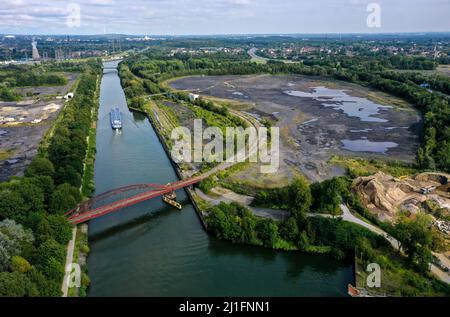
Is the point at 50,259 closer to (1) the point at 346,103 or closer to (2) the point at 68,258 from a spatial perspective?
(2) the point at 68,258

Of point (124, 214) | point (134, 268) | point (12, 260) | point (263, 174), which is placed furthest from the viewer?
point (263, 174)

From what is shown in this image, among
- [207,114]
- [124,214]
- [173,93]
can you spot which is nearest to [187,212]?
[124,214]

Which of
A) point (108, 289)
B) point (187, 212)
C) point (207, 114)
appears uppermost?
point (207, 114)

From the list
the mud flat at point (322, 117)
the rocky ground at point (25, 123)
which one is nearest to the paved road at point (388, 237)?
the mud flat at point (322, 117)

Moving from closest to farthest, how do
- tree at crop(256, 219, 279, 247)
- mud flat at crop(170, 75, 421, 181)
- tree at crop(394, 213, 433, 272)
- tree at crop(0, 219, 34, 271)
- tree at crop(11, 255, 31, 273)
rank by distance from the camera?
tree at crop(11, 255, 31, 273) < tree at crop(0, 219, 34, 271) < tree at crop(394, 213, 433, 272) < tree at crop(256, 219, 279, 247) < mud flat at crop(170, 75, 421, 181)

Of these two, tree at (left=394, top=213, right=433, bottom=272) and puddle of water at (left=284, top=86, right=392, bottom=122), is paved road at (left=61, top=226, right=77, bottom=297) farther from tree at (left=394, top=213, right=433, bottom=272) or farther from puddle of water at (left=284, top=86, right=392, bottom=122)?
puddle of water at (left=284, top=86, right=392, bottom=122)

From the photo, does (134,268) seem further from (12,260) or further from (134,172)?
(134,172)

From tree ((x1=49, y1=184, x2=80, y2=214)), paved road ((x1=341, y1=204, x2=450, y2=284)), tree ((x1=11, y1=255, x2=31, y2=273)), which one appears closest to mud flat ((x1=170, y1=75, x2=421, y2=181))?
Result: paved road ((x1=341, y1=204, x2=450, y2=284))
